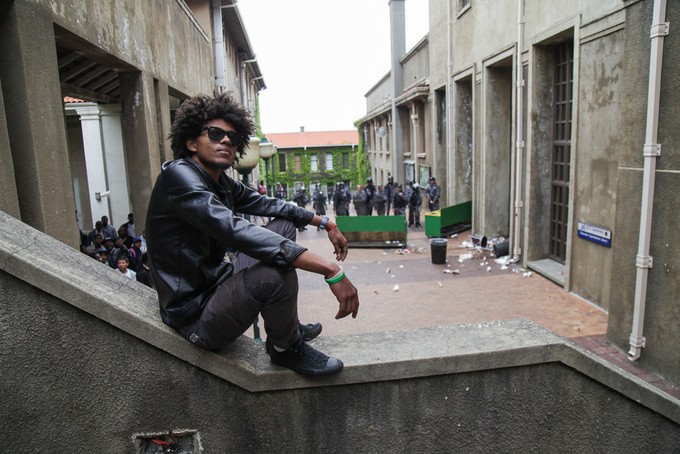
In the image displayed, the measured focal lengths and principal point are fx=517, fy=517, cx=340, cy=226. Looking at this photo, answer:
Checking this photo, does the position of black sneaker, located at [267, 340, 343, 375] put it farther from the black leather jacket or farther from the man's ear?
the man's ear

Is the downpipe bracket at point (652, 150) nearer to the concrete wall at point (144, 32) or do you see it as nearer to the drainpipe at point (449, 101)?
the concrete wall at point (144, 32)

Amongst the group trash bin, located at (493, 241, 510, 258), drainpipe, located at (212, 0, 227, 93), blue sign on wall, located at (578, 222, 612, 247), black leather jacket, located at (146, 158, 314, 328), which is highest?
drainpipe, located at (212, 0, 227, 93)

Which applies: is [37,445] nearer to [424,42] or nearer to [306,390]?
[306,390]

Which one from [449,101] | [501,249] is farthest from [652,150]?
[449,101]

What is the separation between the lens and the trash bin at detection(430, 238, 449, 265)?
13547 millimetres

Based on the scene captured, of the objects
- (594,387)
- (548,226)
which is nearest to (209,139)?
(594,387)

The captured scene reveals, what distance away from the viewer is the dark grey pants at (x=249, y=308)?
243 cm

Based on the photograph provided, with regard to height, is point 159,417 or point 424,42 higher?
point 424,42

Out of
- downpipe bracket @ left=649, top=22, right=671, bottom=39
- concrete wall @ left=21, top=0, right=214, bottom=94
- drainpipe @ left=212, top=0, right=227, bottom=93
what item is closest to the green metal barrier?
drainpipe @ left=212, top=0, right=227, bottom=93

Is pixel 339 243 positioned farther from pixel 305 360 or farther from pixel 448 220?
pixel 448 220

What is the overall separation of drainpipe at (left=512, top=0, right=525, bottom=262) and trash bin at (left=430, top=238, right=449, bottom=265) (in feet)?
5.79

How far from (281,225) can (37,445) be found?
1640 millimetres

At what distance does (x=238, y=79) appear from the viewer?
2684 centimetres

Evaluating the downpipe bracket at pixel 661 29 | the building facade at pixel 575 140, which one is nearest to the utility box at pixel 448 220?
the building facade at pixel 575 140
